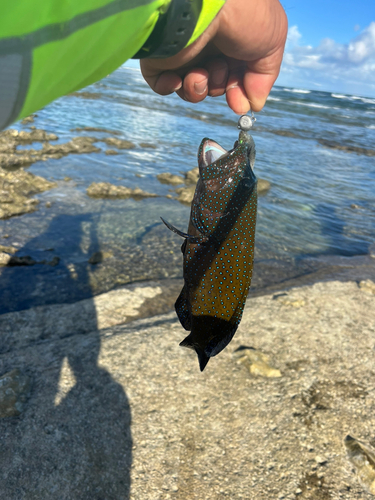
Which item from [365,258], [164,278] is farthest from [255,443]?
[365,258]

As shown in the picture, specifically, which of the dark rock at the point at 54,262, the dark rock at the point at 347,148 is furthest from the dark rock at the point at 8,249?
Result: the dark rock at the point at 347,148

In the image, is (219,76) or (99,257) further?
(99,257)

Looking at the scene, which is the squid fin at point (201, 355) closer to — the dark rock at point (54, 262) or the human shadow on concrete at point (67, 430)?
the human shadow on concrete at point (67, 430)

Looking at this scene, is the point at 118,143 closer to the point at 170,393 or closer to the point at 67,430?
the point at 170,393

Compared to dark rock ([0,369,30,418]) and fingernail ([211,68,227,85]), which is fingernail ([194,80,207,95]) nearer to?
fingernail ([211,68,227,85])

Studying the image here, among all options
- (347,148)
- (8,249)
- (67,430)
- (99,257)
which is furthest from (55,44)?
(347,148)

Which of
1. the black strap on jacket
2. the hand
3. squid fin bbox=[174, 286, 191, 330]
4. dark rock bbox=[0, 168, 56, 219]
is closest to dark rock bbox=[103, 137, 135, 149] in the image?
dark rock bbox=[0, 168, 56, 219]

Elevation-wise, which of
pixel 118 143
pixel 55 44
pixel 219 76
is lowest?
pixel 118 143
